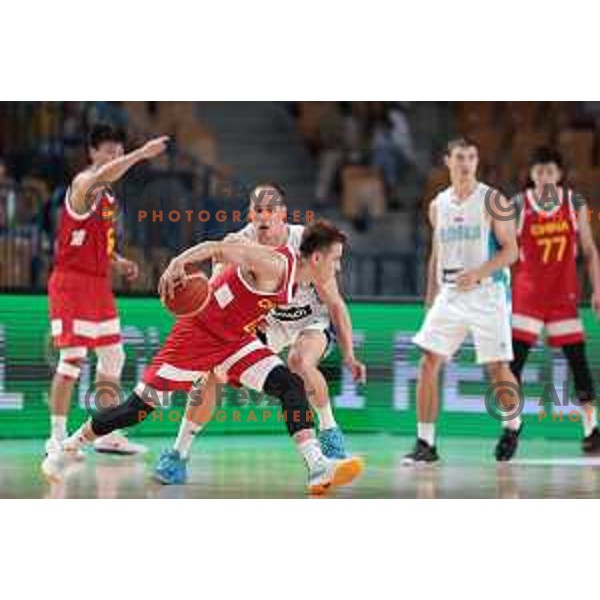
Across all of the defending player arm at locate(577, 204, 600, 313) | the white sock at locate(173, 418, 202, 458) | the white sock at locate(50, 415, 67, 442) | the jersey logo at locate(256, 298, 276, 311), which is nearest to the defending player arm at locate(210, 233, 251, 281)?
the jersey logo at locate(256, 298, 276, 311)

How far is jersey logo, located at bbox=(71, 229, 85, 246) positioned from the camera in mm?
10867

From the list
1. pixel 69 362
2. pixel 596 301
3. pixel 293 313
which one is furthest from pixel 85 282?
pixel 596 301

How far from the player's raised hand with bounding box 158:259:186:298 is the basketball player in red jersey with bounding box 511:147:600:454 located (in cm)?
353

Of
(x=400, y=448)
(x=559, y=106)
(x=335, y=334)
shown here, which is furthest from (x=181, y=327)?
(x=559, y=106)

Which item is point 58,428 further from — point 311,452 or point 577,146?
point 577,146

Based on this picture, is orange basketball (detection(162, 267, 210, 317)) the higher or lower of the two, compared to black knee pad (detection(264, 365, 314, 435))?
higher

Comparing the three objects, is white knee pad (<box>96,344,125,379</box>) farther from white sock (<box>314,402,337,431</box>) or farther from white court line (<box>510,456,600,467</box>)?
white court line (<box>510,456,600,467</box>)

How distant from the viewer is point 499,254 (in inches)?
428

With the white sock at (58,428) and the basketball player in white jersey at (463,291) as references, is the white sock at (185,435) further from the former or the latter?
the basketball player in white jersey at (463,291)

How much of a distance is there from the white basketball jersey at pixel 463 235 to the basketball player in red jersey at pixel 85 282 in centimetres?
177

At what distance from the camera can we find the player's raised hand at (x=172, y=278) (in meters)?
8.63

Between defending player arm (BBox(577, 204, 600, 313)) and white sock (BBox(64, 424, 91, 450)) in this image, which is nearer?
white sock (BBox(64, 424, 91, 450))

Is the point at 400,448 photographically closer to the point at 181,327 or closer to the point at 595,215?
the point at 181,327

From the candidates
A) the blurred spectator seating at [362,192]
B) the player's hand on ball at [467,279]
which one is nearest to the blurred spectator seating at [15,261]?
the player's hand on ball at [467,279]
